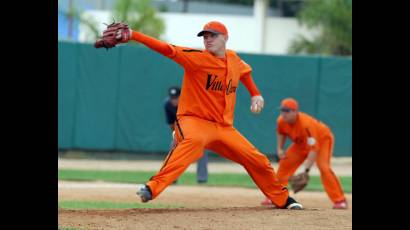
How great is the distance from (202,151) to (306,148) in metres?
4.21

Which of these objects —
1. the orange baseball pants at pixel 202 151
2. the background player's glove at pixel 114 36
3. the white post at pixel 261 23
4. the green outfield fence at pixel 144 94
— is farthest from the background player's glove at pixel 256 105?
the white post at pixel 261 23

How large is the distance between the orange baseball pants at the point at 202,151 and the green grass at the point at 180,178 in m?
6.66

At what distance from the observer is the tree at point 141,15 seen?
130 ft

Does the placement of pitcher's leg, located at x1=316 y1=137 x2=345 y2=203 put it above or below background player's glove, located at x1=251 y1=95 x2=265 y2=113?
below

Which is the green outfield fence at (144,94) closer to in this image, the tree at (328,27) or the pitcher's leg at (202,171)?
the pitcher's leg at (202,171)

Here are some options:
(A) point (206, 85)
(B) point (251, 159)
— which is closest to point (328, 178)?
(B) point (251, 159)

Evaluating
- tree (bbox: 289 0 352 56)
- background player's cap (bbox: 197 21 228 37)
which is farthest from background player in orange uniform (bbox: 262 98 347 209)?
tree (bbox: 289 0 352 56)

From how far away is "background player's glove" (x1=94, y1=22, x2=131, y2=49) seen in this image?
800 cm

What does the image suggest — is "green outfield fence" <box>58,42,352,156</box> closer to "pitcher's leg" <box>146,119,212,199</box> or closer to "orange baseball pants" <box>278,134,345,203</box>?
"orange baseball pants" <box>278,134,345,203</box>

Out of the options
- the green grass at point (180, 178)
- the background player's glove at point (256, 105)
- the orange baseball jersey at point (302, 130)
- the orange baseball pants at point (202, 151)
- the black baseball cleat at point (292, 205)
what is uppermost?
the background player's glove at point (256, 105)

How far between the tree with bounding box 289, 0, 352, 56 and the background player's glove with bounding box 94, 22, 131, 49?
31.0 m

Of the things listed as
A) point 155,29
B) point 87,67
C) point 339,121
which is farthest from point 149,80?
point 155,29

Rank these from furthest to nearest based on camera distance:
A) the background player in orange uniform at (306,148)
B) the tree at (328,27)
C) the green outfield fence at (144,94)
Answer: the tree at (328,27)
the green outfield fence at (144,94)
the background player in orange uniform at (306,148)
